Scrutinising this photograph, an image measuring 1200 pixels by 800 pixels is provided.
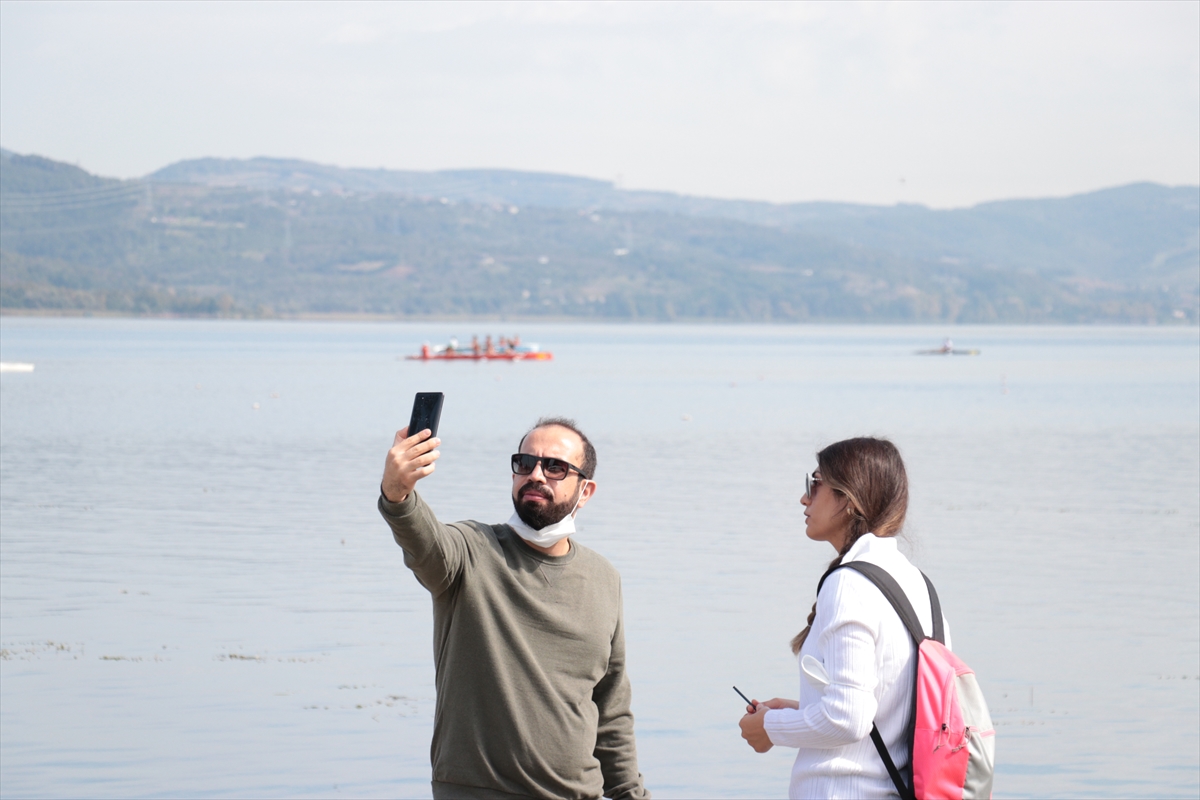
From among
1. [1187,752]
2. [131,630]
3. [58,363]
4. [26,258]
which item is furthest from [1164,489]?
[26,258]

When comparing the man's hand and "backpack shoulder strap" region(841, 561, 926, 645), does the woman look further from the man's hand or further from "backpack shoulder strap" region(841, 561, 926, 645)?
the man's hand

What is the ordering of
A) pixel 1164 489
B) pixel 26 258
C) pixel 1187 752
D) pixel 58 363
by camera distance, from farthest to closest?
1. pixel 26 258
2. pixel 58 363
3. pixel 1164 489
4. pixel 1187 752

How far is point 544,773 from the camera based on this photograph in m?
3.81

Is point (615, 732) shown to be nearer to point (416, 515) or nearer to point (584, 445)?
point (584, 445)

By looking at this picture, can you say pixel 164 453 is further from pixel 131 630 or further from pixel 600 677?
pixel 600 677

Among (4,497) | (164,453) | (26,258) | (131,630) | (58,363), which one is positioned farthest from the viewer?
(26,258)

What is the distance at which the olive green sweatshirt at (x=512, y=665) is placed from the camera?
3797 mm

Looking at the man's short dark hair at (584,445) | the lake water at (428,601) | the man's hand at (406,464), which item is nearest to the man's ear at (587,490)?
the man's short dark hair at (584,445)

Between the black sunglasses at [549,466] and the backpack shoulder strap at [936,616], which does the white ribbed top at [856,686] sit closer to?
the backpack shoulder strap at [936,616]

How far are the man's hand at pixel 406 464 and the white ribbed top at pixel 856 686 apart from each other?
97 centimetres

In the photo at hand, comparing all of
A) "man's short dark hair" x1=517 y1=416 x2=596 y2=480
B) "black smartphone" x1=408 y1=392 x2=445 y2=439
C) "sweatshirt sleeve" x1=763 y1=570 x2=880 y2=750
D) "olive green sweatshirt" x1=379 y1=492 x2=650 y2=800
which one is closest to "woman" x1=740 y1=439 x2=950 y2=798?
"sweatshirt sleeve" x1=763 y1=570 x2=880 y2=750

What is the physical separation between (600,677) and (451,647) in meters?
0.43

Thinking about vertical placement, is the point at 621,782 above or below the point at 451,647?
below

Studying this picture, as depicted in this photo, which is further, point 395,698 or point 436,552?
point 395,698
